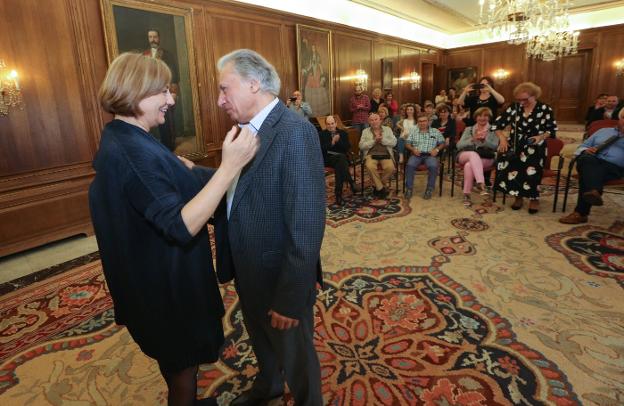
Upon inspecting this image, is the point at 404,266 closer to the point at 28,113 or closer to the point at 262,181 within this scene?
the point at 262,181

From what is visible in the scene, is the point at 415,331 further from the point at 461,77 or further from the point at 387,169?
the point at 461,77

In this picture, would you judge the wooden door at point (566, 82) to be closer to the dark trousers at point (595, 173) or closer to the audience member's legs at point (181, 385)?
the dark trousers at point (595, 173)

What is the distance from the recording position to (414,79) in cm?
1284

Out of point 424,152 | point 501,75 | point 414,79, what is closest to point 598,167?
point 424,152

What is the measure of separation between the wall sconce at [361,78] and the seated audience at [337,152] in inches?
167

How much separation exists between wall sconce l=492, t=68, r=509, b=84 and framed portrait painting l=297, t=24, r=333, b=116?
8970mm

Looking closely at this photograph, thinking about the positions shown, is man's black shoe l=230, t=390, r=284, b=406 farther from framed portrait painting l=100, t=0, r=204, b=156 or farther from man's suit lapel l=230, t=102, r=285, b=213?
framed portrait painting l=100, t=0, r=204, b=156

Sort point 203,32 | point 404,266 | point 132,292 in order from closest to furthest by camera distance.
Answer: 1. point 132,292
2. point 404,266
3. point 203,32

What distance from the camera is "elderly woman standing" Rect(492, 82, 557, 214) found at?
474 cm

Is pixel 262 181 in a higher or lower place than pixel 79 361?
higher

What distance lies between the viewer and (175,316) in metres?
1.29

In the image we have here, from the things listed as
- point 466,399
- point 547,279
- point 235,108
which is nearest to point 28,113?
point 235,108

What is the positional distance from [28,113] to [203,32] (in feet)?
9.65

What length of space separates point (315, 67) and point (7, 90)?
581 cm
